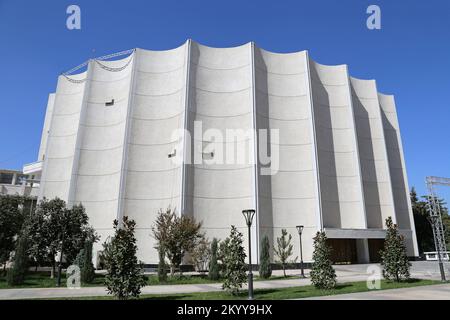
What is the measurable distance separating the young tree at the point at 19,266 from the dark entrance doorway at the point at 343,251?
96.2 ft

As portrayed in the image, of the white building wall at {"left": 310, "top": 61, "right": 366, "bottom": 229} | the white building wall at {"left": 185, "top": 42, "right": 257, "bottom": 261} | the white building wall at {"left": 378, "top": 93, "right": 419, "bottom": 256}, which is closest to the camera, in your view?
the white building wall at {"left": 185, "top": 42, "right": 257, "bottom": 261}

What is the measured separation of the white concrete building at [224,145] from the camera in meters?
34.0

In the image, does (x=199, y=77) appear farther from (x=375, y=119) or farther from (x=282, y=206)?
(x=375, y=119)

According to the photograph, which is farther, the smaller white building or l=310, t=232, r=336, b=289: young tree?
the smaller white building

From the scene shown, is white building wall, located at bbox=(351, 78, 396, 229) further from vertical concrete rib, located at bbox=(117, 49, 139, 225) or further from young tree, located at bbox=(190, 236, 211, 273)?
vertical concrete rib, located at bbox=(117, 49, 139, 225)

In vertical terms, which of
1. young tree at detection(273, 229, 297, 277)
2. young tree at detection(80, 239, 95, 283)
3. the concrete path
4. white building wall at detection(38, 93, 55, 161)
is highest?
white building wall at detection(38, 93, 55, 161)

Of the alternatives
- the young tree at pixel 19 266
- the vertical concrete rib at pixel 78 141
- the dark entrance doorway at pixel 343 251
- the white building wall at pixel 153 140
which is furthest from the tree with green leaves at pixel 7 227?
the dark entrance doorway at pixel 343 251

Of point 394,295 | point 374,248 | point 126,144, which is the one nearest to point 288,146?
point 374,248

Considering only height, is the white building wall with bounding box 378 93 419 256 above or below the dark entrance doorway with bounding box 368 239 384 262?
above

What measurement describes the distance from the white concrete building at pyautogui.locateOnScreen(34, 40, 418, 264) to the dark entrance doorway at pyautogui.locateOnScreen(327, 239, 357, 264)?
153 millimetres

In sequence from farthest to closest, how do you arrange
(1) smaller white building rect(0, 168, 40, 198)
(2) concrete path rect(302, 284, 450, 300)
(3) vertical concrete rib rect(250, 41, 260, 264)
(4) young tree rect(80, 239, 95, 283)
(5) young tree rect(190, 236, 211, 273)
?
(1) smaller white building rect(0, 168, 40, 198) < (3) vertical concrete rib rect(250, 41, 260, 264) < (5) young tree rect(190, 236, 211, 273) < (4) young tree rect(80, 239, 95, 283) < (2) concrete path rect(302, 284, 450, 300)

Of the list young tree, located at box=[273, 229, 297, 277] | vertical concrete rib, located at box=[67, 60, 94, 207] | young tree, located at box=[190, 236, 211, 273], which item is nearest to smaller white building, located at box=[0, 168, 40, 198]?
vertical concrete rib, located at box=[67, 60, 94, 207]

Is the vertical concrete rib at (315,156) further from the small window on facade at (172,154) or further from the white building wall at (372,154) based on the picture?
the small window on facade at (172,154)

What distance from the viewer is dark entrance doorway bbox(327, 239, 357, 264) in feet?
122
